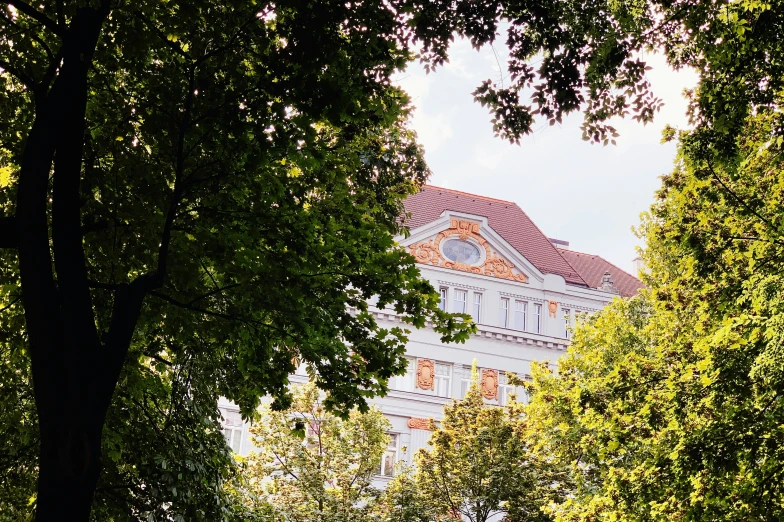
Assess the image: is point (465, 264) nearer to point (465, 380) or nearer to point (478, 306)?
point (478, 306)

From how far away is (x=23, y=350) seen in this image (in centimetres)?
1069

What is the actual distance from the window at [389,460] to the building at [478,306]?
0.05 metres

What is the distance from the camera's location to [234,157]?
28.4ft

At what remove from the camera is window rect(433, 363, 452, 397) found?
39312 mm

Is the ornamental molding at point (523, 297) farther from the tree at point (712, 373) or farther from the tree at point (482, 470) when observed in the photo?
the tree at point (712, 373)

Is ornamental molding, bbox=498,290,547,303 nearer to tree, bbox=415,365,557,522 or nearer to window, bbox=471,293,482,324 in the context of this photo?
window, bbox=471,293,482,324

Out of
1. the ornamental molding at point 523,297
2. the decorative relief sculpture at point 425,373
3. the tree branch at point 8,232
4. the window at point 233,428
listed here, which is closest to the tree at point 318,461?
the window at point 233,428

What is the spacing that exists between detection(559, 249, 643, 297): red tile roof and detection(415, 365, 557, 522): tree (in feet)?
64.5

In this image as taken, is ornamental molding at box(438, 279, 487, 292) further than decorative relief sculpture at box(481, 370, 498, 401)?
Yes

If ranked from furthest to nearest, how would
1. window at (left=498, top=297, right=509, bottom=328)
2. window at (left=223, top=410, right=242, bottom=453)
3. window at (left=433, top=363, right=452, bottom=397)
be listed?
1. window at (left=498, top=297, right=509, bottom=328)
2. window at (left=433, top=363, right=452, bottom=397)
3. window at (left=223, top=410, right=242, bottom=453)

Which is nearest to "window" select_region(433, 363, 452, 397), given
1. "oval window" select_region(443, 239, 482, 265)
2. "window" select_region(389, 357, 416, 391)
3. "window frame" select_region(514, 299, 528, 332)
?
"window" select_region(389, 357, 416, 391)

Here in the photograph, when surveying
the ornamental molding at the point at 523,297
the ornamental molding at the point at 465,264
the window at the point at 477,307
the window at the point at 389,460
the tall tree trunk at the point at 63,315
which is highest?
the ornamental molding at the point at 465,264

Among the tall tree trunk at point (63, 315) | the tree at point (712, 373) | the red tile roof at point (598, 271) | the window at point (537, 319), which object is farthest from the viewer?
the red tile roof at point (598, 271)

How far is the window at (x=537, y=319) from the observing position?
42.0 meters
